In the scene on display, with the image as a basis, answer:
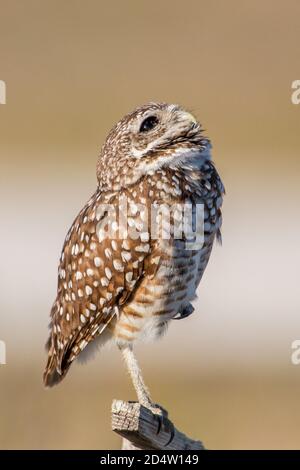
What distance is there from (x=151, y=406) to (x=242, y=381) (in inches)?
124

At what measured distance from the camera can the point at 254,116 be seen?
12867mm

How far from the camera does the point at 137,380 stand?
481 cm

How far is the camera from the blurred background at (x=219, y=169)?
23.9 ft

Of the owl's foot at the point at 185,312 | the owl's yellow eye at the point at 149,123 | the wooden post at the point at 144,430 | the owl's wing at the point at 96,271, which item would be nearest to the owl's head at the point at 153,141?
the owl's yellow eye at the point at 149,123

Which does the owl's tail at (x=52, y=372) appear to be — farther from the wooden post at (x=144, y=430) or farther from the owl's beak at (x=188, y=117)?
the owl's beak at (x=188, y=117)

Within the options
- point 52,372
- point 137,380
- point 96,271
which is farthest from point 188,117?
point 52,372

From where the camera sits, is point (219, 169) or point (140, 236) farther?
point (219, 169)

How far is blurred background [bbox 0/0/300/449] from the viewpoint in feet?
23.9

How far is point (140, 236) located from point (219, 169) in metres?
6.00

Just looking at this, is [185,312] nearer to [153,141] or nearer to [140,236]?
[140,236]

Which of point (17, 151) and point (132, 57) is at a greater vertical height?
point (132, 57)
